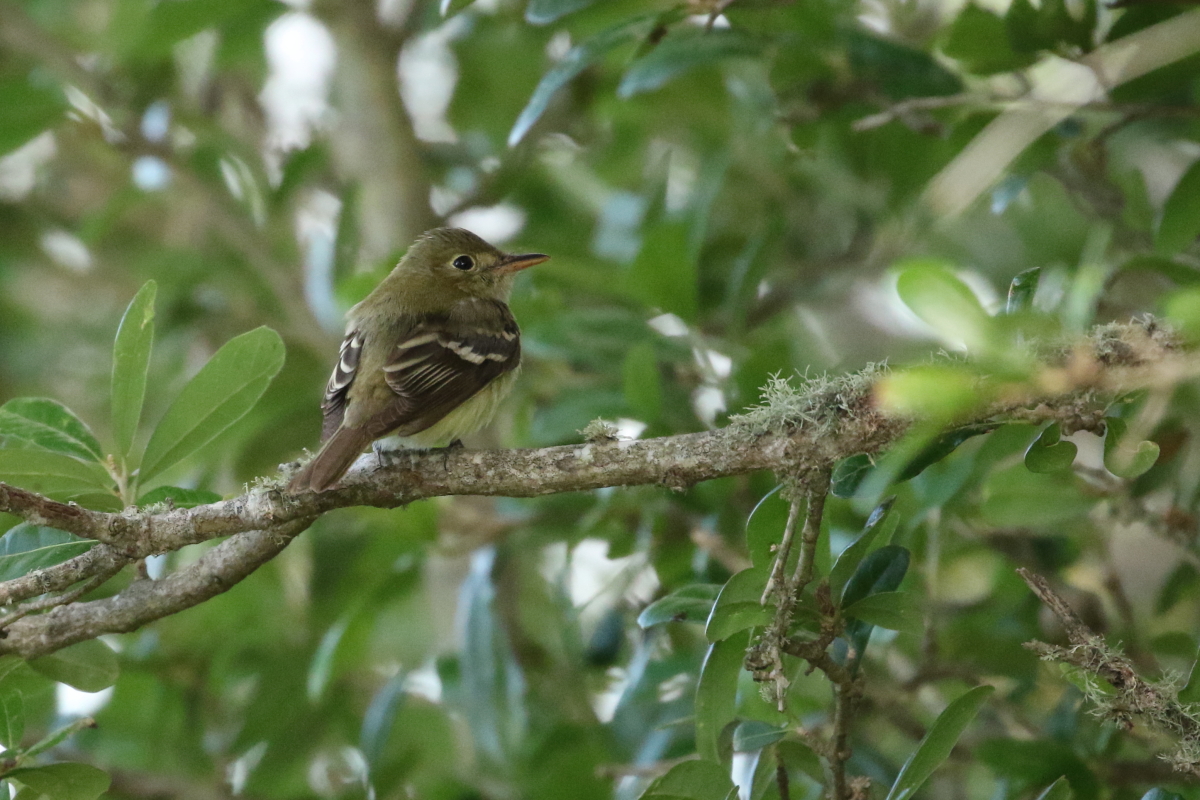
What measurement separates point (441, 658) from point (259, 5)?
119 inches

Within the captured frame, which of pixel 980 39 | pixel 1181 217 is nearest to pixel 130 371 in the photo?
pixel 980 39

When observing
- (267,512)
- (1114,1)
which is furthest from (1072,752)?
(267,512)

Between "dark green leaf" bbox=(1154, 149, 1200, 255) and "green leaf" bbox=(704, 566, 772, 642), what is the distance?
1.67 meters

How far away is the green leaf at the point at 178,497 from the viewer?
300 cm

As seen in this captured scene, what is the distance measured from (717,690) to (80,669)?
163 centimetres

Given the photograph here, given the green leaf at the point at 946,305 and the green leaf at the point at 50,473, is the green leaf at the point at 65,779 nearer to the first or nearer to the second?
the green leaf at the point at 50,473

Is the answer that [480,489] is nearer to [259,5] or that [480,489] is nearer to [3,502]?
[3,502]

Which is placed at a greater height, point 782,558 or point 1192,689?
point 782,558

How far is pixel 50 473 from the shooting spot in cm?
289

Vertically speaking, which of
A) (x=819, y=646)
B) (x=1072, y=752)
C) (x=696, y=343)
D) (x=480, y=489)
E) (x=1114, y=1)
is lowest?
(x=1072, y=752)

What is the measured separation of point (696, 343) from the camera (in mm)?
4246

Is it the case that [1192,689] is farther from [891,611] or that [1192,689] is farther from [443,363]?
[443,363]

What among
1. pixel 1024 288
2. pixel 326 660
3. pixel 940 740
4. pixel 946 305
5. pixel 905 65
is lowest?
pixel 326 660

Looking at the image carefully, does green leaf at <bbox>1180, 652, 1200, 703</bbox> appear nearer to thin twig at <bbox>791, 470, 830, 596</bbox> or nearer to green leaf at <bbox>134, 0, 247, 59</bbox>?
thin twig at <bbox>791, 470, 830, 596</bbox>
